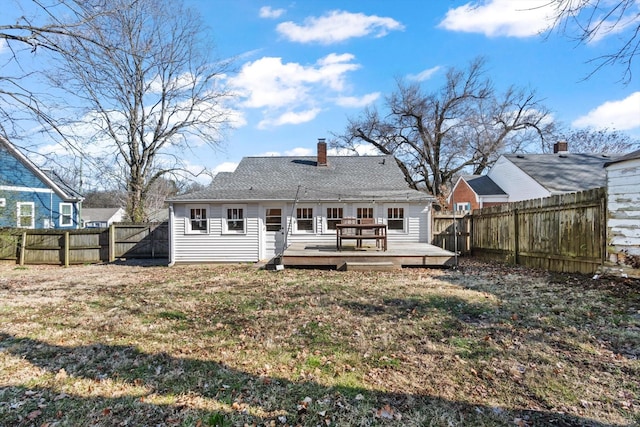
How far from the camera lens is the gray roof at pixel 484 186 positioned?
2316cm

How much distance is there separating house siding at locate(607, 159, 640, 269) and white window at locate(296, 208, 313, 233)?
903 cm

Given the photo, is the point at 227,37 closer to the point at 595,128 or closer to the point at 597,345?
the point at 597,345

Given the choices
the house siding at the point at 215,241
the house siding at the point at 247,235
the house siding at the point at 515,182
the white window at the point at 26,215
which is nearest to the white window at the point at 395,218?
the house siding at the point at 247,235

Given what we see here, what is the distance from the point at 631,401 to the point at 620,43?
3.98 meters

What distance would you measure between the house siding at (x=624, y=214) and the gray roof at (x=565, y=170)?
1049cm

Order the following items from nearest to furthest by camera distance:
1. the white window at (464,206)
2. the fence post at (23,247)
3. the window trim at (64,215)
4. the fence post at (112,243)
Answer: the fence post at (23,247)
the fence post at (112,243)
the window trim at (64,215)
the white window at (464,206)

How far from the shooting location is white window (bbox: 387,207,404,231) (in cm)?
1331

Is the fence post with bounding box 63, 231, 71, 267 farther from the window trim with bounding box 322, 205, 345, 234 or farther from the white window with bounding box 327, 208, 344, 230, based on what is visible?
the white window with bounding box 327, 208, 344, 230

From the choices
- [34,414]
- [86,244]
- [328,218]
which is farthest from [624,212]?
[86,244]

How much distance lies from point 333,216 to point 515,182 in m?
13.9

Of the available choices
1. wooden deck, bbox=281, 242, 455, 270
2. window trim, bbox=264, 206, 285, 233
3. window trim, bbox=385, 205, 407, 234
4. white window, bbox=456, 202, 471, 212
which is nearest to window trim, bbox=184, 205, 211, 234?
window trim, bbox=264, 206, 285, 233

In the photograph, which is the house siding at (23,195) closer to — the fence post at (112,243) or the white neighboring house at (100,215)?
the fence post at (112,243)

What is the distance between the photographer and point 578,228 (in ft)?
26.6

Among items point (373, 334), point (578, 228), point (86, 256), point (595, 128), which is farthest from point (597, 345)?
point (595, 128)
